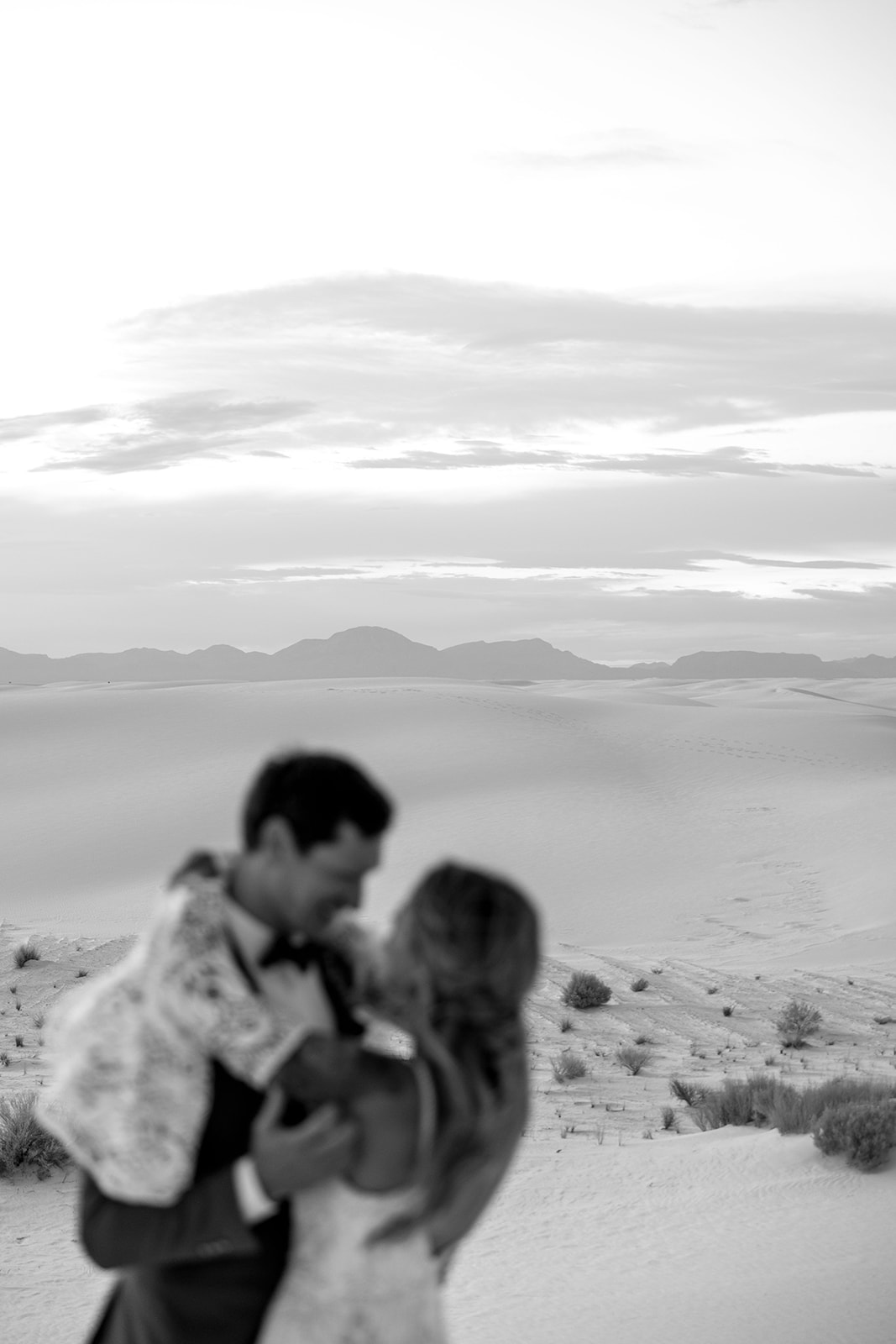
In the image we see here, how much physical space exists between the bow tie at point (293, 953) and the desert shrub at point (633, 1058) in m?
9.11

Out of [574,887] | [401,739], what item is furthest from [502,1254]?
[401,739]

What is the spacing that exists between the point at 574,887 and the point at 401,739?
13851 mm

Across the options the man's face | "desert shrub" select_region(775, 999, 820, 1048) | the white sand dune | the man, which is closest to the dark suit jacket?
the man

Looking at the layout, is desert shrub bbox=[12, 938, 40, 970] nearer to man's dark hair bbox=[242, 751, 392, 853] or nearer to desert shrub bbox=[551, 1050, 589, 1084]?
desert shrub bbox=[551, 1050, 589, 1084]

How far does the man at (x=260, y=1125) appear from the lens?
7.14 feet

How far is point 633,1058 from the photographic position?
435 inches

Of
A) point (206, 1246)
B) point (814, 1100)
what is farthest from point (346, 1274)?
point (814, 1100)

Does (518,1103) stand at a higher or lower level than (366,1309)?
higher

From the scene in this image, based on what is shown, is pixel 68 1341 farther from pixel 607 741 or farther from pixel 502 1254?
pixel 607 741

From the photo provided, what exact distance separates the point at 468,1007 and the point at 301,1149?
1.14 ft

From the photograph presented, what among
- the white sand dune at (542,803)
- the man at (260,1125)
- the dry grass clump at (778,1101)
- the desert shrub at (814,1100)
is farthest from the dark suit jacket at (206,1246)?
the white sand dune at (542,803)

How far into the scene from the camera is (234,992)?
2150 millimetres

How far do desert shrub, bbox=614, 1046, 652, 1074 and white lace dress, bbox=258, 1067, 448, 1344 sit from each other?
8998 millimetres

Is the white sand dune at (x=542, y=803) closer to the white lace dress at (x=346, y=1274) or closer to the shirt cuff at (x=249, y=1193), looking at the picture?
the white lace dress at (x=346, y=1274)
